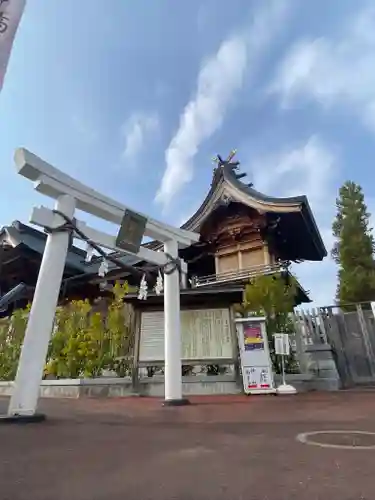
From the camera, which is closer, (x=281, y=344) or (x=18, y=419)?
(x=18, y=419)

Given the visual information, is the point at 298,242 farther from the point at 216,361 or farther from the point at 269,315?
the point at 216,361

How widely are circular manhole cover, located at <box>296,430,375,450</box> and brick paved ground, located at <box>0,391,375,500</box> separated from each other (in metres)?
0.07

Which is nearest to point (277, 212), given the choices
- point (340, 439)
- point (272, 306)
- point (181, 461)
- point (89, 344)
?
point (272, 306)

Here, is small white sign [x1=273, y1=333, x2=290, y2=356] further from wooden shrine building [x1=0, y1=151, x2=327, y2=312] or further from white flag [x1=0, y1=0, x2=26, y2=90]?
white flag [x1=0, y1=0, x2=26, y2=90]

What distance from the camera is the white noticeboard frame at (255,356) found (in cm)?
729

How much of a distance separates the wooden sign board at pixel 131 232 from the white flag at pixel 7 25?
7.98ft

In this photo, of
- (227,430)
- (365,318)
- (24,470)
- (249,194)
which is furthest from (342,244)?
(24,470)

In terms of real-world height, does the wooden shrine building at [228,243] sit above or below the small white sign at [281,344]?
above

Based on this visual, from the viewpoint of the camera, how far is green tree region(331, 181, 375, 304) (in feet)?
48.3

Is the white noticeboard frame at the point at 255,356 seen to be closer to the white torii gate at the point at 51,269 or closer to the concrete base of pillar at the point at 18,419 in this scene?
the white torii gate at the point at 51,269

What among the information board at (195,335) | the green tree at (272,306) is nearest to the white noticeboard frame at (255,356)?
the information board at (195,335)

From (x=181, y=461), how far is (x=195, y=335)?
5.87 m

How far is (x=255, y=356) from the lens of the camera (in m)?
7.53

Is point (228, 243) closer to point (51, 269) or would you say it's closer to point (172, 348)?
point (172, 348)
